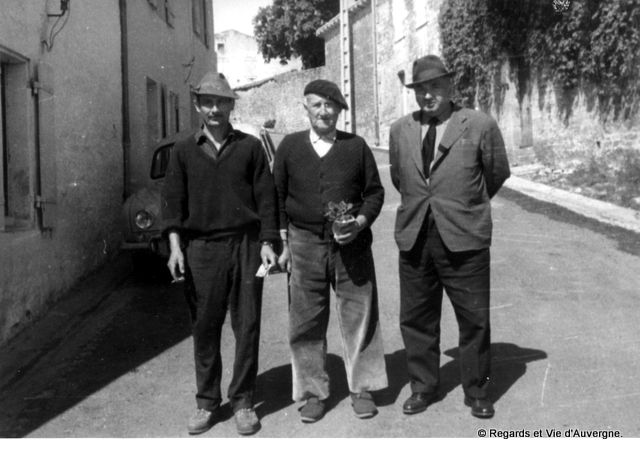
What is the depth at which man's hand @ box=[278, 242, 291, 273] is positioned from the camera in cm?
413

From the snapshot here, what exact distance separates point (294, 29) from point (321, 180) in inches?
1113

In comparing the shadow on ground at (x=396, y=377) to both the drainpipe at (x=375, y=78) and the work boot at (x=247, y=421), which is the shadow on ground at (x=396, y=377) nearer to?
the work boot at (x=247, y=421)

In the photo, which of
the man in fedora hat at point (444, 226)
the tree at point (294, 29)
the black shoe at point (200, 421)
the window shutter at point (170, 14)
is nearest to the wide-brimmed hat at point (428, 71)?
the man in fedora hat at point (444, 226)

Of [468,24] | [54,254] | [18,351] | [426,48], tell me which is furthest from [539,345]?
[426,48]

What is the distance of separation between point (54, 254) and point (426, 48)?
17.8m

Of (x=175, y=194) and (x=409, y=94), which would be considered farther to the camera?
(x=409, y=94)

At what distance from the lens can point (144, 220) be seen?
26.2 feet

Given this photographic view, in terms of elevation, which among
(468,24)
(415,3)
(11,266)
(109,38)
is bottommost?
(11,266)

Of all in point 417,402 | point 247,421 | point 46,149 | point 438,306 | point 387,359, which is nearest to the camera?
point 247,421

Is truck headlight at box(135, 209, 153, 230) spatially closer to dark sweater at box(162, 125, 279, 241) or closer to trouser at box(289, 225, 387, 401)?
dark sweater at box(162, 125, 279, 241)

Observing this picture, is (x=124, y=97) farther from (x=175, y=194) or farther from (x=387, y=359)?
(x=175, y=194)

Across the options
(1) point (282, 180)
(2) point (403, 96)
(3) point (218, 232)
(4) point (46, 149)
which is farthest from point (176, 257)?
(2) point (403, 96)

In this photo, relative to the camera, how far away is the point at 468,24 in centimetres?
1781
